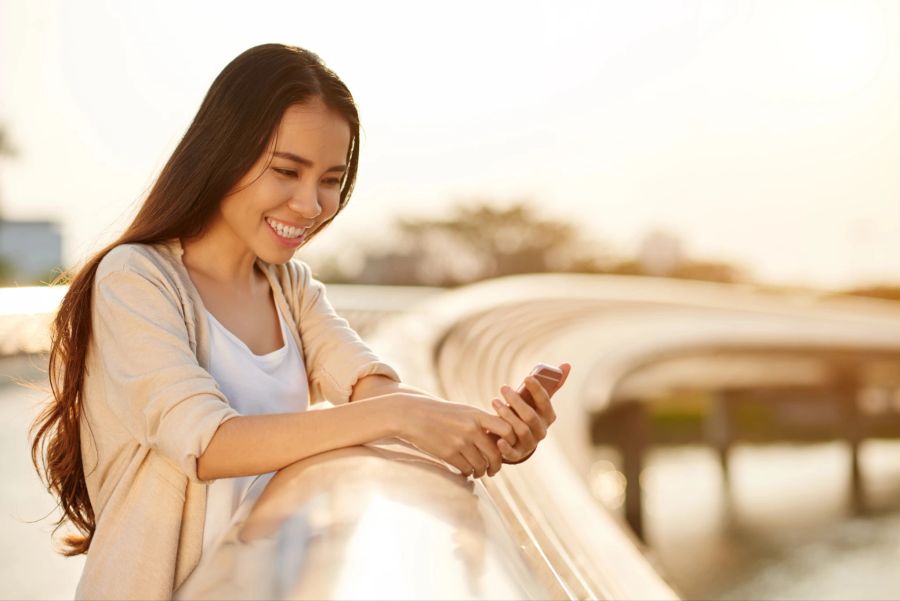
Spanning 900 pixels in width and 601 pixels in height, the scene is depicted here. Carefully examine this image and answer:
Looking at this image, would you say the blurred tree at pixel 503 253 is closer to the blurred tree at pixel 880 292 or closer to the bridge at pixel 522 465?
the blurred tree at pixel 880 292

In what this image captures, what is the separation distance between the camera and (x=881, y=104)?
26.6 m

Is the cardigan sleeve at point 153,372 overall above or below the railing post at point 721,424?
above

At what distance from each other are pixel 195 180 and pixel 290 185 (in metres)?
→ 0.16

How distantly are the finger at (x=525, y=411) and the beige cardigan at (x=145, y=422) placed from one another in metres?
0.44

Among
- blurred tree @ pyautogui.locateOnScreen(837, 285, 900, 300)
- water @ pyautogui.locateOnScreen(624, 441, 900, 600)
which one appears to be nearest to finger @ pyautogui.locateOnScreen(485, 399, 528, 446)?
water @ pyautogui.locateOnScreen(624, 441, 900, 600)

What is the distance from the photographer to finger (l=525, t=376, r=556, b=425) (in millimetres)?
1749

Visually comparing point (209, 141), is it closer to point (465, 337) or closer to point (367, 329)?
point (465, 337)

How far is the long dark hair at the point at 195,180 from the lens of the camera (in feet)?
5.66

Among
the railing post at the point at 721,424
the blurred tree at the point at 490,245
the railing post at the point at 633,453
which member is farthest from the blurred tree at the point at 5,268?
the railing post at the point at 633,453

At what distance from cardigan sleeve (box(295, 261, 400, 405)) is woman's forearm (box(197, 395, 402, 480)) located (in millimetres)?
470

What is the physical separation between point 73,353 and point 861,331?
10820mm

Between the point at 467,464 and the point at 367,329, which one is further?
the point at 367,329

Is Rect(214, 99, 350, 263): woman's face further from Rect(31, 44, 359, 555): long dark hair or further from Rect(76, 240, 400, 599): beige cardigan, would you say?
Rect(76, 240, 400, 599): beige cardigan

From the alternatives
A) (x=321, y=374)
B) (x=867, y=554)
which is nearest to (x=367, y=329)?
(x=867, y=554)
